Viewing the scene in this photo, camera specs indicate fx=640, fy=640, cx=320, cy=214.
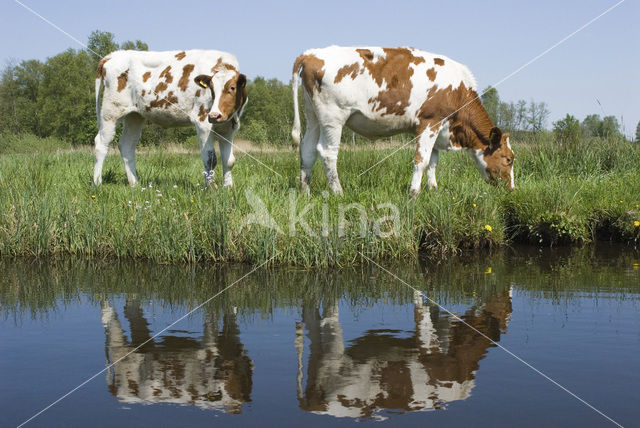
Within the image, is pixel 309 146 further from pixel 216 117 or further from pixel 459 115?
pixel 459 115

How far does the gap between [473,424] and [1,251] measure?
6755mm

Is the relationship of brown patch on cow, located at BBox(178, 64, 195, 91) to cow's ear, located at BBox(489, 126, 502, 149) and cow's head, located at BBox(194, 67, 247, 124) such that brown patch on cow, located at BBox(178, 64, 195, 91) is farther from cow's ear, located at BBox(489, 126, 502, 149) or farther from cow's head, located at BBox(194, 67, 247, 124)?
→ cow's ear, located at BBox(489, 126, 502, 149)

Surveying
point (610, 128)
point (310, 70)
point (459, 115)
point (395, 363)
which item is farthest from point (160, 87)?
point (610, 128)

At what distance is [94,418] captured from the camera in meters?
A: 3.38

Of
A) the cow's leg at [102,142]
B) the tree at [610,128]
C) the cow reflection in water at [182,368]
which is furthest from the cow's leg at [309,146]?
the tree at [610,128]

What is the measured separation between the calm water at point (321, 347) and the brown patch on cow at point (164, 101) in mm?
4068

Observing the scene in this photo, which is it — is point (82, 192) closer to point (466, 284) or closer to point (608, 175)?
point (466, 284)

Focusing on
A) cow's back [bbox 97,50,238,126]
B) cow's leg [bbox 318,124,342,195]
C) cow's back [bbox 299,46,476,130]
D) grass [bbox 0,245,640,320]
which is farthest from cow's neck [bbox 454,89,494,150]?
cow's back [bbox 97,50,238,126]

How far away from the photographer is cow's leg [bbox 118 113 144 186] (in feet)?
36.5

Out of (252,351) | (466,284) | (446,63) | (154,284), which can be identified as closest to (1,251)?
(154,284)

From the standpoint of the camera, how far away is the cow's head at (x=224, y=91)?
955 cm

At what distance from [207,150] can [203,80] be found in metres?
1.09

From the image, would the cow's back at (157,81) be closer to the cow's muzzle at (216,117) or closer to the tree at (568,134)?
the cow's muzzle at (216,117)

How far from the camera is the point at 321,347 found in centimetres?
447
